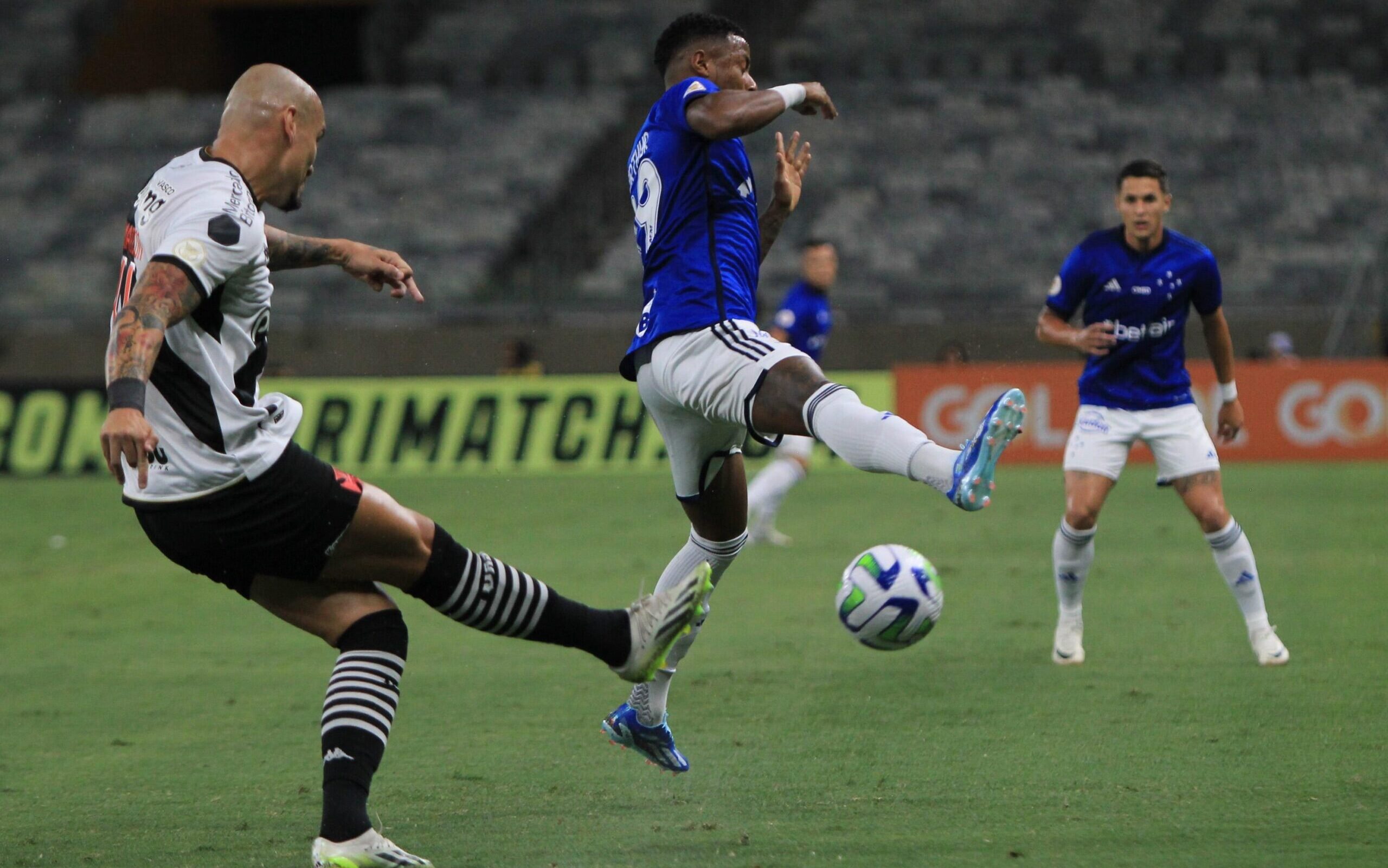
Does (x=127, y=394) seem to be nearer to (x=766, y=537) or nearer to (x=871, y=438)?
(x=871, y=438)

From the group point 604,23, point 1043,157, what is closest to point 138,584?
point 1043,157

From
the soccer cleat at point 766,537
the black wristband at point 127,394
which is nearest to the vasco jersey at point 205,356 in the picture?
the black wristband at point 127,394

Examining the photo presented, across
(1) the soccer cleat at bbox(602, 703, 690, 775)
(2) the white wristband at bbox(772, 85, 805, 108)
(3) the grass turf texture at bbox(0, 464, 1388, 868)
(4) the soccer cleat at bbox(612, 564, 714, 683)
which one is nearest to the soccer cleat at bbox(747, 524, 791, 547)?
(3) the grass turf texture at bbox(0, 464, 1388, 868)

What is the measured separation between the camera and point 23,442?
1809cm

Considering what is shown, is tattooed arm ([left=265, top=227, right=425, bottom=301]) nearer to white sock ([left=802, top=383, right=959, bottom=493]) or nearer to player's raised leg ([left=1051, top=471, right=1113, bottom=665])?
white sock ([left=802, top=383, right=959, bottom=493])

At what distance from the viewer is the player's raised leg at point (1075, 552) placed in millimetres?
7086

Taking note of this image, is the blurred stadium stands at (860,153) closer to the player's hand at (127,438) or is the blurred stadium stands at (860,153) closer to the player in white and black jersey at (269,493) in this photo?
the player in white and black jersey at (269,493)

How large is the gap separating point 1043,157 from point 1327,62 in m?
5.45

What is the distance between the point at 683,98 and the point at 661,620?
171 cm

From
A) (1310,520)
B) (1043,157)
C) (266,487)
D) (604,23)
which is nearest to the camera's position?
(266,487)

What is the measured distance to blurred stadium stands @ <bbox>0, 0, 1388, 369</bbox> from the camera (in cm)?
2283

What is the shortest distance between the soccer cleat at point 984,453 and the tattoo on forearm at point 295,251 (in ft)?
6.24

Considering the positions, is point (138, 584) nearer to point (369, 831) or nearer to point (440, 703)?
point (440, 703)

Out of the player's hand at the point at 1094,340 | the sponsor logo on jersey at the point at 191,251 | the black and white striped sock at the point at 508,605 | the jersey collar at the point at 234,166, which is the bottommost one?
the black and white striped sock at the point at 508,605
